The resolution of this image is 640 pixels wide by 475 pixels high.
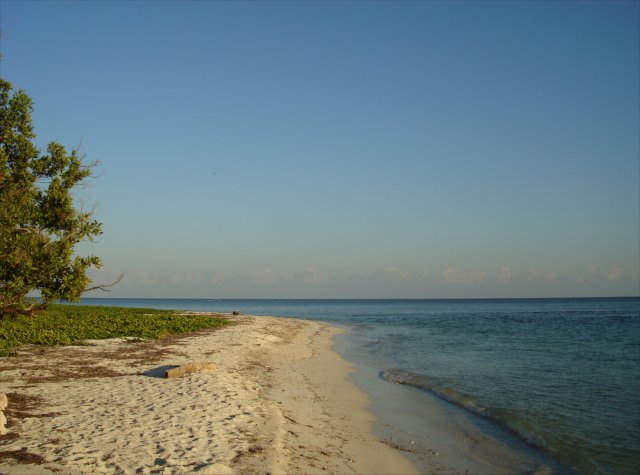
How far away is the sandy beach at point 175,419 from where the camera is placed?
25.3ft

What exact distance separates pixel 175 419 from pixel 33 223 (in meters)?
5.59

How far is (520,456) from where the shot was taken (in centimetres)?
1030

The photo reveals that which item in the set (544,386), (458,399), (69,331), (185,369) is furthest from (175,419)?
(69,331)

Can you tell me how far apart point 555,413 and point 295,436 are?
28.3 ft

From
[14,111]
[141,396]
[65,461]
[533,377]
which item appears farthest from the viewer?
[533,377]

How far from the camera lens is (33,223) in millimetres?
10617

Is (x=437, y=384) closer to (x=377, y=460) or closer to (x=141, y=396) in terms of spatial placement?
(x=377, y=460)

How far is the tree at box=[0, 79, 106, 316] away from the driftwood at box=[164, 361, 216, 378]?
4.84 metres

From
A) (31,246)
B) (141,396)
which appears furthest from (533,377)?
(31,246)

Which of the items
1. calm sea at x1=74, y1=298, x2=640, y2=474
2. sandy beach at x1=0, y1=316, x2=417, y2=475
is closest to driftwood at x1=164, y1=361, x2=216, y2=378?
sandy beach at x1=0, y1=316, x2=417, y2=475

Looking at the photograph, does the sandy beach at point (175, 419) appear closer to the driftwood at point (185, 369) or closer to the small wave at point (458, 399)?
the driftwood at point (185, 369)

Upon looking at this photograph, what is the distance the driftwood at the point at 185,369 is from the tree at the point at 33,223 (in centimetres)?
484

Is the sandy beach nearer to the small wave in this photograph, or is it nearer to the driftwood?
the driftwood

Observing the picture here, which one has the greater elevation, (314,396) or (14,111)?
(14,111)
